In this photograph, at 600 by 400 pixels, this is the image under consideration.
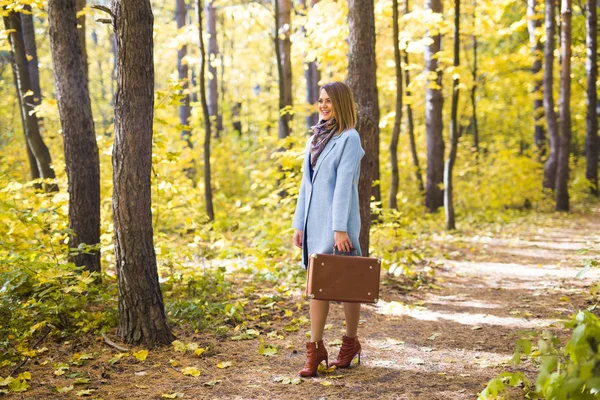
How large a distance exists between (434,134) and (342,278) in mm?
10441

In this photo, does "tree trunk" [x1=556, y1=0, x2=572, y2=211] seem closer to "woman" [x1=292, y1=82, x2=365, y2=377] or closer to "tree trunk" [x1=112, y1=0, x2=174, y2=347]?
"woman" [x1=292, y1=82, x2=365, y2=377]

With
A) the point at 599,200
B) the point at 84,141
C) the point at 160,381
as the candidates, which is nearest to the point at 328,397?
the point at 160,381

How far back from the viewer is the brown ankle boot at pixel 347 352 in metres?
3.99

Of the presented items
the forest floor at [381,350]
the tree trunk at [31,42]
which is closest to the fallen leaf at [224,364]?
the forest floor at [381,350]

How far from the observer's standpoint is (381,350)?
450cm

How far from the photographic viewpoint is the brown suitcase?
3.64 meters

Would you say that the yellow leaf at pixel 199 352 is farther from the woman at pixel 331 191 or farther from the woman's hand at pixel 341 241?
the woman's hand at pixel 341 241

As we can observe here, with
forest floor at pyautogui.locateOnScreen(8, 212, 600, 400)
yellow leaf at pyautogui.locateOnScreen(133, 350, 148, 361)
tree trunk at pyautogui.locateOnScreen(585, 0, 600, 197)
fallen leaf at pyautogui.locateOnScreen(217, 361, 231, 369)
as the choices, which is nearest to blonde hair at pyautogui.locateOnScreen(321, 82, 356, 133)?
forest floor at pyautogui.locateOnScreen(8, 212, 600, 400)

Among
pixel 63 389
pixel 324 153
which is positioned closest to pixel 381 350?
pixel 324 153

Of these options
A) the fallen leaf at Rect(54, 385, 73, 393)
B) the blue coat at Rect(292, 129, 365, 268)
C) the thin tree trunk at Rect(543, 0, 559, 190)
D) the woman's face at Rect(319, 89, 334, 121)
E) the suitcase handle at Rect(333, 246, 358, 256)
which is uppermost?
the thin tree trunk at Rect(543, 0, 559, 190)

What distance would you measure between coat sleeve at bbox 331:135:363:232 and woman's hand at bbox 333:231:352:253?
5cm

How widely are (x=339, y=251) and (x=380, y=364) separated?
970 mm

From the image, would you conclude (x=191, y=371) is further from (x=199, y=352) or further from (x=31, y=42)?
(x=31, y=42)

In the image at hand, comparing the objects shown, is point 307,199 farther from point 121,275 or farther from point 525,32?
point 525,32
